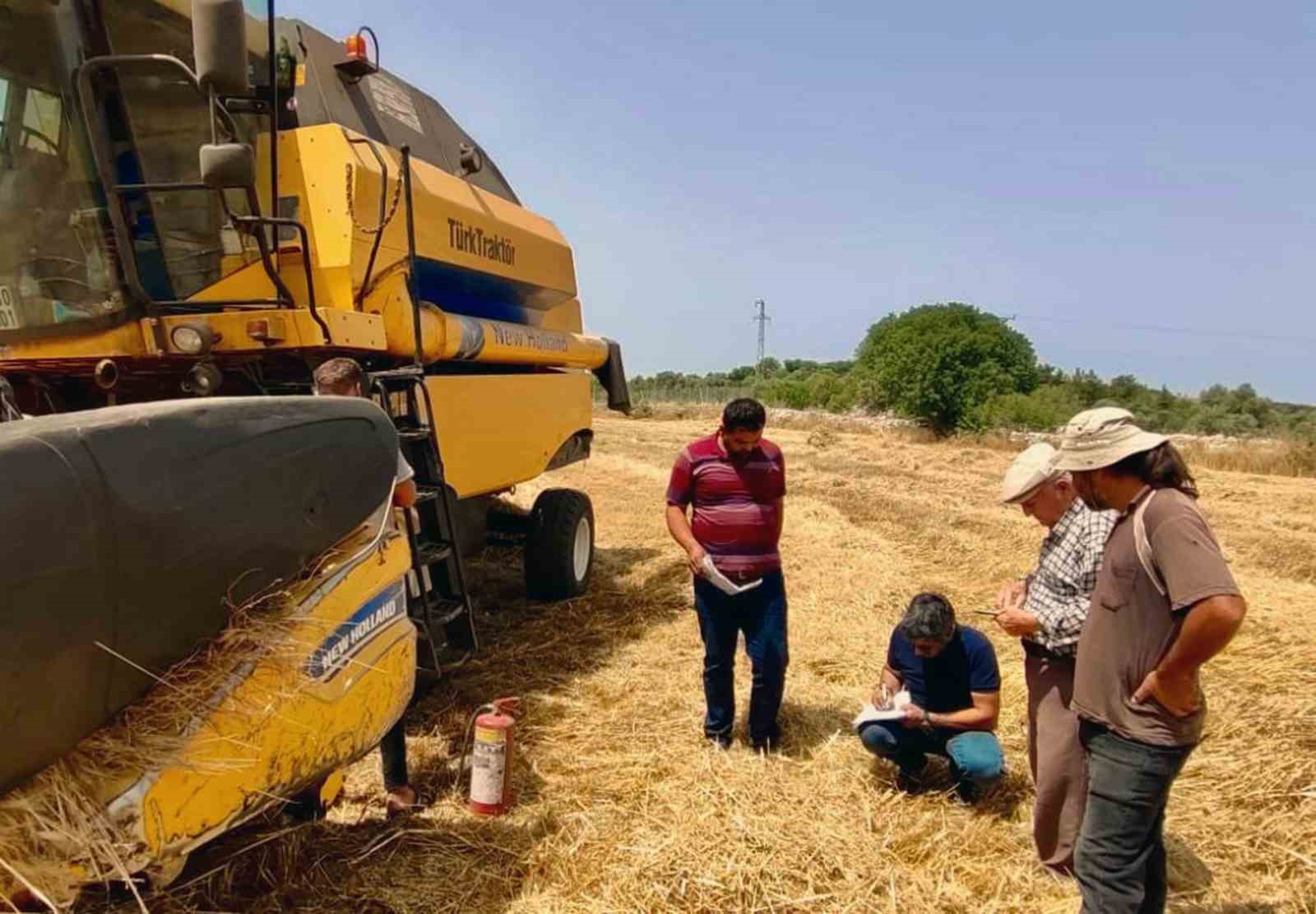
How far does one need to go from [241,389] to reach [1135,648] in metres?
3.59

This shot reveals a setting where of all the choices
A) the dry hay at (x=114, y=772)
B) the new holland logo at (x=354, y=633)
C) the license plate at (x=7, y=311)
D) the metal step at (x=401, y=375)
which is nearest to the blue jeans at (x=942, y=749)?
the new holland logo at (x=354, y=633)

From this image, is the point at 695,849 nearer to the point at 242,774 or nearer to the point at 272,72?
the point at 242,774

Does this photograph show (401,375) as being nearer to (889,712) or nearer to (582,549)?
(889,712)

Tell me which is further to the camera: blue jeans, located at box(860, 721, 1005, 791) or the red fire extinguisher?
blue jeans, located at box(860, 721, 1005, 791)

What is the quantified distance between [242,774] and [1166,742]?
2.25m

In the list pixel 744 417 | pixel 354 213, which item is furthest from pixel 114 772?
pixel 354 213

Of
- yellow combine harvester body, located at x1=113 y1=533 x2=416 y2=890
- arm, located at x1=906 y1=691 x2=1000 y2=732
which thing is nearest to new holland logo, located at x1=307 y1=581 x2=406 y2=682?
yellow combine harvester body, located at x1=113 y1=533 x2=416 y2=890

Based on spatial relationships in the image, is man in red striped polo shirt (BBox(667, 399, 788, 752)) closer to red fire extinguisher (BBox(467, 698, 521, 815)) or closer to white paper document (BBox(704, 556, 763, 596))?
white paper document (BBox(704, 556, 763, 596))

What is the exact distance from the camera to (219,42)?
114 inches

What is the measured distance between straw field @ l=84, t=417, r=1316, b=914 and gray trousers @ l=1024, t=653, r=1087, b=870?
13cm

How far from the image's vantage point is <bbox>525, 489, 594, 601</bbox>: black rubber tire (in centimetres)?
626

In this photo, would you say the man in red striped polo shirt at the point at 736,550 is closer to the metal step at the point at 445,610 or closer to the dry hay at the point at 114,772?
the metal step at the point at 445,610

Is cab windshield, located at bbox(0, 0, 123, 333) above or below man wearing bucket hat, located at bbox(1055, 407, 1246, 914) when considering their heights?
above

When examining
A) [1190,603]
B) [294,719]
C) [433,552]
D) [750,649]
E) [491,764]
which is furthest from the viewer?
[433,552]
